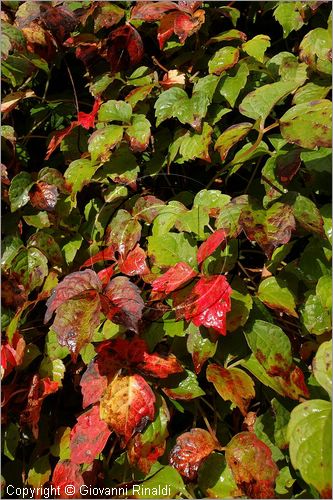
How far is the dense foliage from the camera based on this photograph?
1035 millimetres

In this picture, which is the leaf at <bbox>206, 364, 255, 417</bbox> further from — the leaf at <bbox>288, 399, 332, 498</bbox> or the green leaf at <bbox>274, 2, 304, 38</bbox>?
the green leaf at <bbox>274, 2, 304, 38</bbox>

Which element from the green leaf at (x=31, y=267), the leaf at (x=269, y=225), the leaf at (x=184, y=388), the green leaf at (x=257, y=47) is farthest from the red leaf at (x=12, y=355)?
the green leaf at (x=257, y=47)

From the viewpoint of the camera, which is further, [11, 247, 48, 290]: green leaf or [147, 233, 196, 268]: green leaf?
[11, 247, 48, 290]: green leaf

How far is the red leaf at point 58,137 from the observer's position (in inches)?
55.0

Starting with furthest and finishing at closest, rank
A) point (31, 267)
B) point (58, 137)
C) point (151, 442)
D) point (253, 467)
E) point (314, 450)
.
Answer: point (58, 137)
point (31, 267)
point (151, 442)
point (253, 467)
point (314, 450)

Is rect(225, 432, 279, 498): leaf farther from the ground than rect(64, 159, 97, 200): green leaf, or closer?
closer

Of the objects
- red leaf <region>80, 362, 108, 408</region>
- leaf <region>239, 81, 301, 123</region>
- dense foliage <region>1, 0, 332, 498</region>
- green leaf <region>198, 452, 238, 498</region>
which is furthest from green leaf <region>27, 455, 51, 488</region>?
leaf <region>239, 81, 301, 123</region>

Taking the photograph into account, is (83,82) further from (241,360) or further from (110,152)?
(241,360)

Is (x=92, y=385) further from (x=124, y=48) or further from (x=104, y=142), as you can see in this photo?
(x=124, y=48)

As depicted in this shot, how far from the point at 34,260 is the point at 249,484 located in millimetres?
660

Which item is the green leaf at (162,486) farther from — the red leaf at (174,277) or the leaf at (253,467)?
the red leaf at (174,277)

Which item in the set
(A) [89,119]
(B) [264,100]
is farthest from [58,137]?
(B) [264,100]

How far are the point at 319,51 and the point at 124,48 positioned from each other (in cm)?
47

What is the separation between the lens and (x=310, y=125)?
3.36ft
